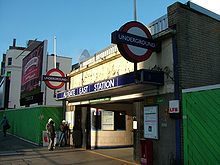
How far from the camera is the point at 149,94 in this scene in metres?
10.6

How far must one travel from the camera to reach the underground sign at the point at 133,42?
30.1ft

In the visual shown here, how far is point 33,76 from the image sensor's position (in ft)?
84.1

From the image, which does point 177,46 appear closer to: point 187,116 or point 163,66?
A: point 163,66

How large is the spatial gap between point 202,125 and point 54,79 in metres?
11.0

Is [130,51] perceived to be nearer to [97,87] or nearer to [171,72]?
[171,72]

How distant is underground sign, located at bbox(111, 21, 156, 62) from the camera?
30.1ft

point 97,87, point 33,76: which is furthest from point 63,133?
point 33,76

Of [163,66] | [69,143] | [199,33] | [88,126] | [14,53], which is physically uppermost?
[14,53]

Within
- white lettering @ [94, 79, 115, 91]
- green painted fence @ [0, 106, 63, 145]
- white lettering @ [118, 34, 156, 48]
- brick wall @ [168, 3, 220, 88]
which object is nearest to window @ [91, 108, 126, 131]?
green painted fence @ [0, 106, 63, 145]

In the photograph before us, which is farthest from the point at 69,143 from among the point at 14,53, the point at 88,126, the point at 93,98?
the point at 14,53

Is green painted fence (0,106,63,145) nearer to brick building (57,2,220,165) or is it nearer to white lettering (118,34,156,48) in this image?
brick building (57,2,220,165)

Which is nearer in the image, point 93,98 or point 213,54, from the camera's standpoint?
point 213,54

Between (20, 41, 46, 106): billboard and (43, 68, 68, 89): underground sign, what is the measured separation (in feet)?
17.1

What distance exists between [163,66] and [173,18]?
67.1 inches
